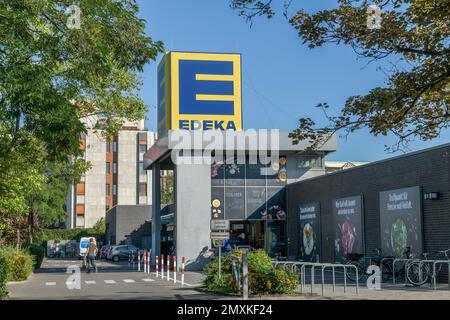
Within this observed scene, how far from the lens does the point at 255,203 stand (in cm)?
3931

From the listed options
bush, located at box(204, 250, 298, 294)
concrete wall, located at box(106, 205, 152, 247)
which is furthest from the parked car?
bush, located at box(204, 250, 298, 294)

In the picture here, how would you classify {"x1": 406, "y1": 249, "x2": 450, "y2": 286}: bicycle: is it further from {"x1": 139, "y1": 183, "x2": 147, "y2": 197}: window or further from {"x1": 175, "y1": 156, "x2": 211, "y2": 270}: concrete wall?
{"x1": 139, "y1": 183, "x2": 147, "y2": 197}: window

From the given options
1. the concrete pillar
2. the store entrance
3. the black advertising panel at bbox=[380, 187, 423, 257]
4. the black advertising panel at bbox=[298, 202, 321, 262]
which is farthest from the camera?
the concrete pillar

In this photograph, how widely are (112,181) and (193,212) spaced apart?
66.0 m

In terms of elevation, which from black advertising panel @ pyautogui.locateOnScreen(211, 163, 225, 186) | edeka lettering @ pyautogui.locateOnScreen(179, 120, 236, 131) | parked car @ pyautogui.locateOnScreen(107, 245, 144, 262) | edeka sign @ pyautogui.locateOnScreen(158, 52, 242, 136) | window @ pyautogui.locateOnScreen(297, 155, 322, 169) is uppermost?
edeka sign @ pyautogui.locateOnScreen(158, 52, 242, 136)

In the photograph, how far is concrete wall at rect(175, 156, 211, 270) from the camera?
36.7 metres

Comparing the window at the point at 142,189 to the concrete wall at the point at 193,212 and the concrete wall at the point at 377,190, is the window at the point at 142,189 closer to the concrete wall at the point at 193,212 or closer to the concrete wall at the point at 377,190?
the concrete wall at the point at 377,190

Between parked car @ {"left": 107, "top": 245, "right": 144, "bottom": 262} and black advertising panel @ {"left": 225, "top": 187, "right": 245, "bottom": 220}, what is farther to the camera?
parked car @ {"left": 107, "top": 245, "right": 144, "bottom": 262}

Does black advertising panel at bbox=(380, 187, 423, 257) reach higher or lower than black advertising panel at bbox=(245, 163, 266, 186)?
lower

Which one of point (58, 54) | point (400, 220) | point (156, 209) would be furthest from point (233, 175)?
point (58, 54)

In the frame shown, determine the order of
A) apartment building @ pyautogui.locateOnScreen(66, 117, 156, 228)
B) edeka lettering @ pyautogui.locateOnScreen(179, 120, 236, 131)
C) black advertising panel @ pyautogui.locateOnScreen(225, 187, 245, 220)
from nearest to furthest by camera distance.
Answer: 1. black advertising panel @ pyautogui.locateOnScreen(225, 187, 245, 220)
2. edeka lettering @ pyautogui.locateOnScreen(179, 120, 236, 131)
3. apartment building @ pyautogui.locateOnScreen(66, 117, 156, 228)

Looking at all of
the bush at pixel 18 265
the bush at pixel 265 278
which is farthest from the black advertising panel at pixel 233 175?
the bush at pixel 265 278

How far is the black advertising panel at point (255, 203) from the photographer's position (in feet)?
129

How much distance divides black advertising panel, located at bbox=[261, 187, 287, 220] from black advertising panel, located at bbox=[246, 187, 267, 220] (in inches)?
11.6
